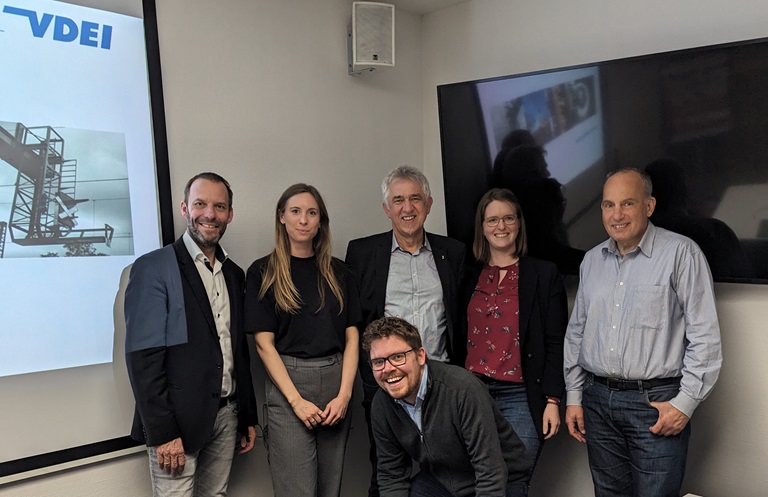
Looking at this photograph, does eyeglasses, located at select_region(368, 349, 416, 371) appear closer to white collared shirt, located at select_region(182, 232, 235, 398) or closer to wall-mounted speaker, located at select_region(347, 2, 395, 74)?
white collared shirt, located at select_region(182, 232, 235, 398)

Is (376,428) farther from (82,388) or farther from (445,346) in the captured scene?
(82,388)

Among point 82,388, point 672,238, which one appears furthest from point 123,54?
point 672,238

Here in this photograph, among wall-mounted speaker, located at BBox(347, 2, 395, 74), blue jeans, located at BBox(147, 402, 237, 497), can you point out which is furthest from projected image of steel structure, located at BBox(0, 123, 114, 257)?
wall-mounted speaker, located at BBox(347, 2, 395, 74)

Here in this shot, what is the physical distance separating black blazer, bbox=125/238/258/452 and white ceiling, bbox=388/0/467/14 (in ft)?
6.49

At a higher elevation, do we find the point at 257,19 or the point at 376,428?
the point at 257,19

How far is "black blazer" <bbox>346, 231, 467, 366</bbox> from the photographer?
2.69 meters

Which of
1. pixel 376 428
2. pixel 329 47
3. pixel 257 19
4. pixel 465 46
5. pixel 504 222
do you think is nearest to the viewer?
pixel 376 428

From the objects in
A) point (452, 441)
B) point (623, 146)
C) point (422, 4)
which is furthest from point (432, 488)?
point (422, 4)

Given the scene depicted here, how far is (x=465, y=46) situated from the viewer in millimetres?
3523

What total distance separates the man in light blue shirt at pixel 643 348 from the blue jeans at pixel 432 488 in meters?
0.35

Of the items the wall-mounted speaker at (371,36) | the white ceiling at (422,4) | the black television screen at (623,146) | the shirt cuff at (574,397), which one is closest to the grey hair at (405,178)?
the black television screen at (623,146)

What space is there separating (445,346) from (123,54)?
177 centimetres

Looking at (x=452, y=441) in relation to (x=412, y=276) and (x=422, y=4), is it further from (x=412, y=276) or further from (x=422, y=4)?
(x=422, y=4)

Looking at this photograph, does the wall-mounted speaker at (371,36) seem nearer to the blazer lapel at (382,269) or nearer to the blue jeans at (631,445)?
the blazer lapel at (382,269)
